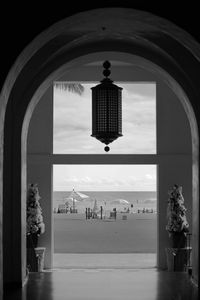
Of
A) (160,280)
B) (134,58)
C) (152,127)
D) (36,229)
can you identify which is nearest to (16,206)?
(160,280)

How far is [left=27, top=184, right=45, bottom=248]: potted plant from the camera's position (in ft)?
48.0

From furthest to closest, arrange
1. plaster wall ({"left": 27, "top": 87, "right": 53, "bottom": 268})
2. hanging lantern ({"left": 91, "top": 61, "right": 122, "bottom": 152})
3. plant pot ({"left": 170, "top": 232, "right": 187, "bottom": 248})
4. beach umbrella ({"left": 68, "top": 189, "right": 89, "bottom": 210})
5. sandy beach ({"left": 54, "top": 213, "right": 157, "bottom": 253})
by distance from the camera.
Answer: beach umbrella ({"left": 68, "top": 189, "right": 89, "bottom": 210}) → sandy beach ({"left": 54, "top": 213, "right": 157, "bottom": 253}) → plaster wall ({"left": 27, "top": 87, "right": 53, "bottom": 268}) → plant pot ({"left": 170, "top": 232, "right": 187, "bottom": 248}) → hanging lantern ({"left": 91, "top": 61, "right": 122, "bottom": 152})

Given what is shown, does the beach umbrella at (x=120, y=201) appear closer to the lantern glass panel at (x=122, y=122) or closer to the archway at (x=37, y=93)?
the lantern glass panel at (x=122, y=122)

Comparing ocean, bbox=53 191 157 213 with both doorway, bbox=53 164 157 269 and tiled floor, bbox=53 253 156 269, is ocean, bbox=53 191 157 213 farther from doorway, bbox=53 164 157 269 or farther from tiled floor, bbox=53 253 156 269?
tiled floor, bbox=53 253 156 269

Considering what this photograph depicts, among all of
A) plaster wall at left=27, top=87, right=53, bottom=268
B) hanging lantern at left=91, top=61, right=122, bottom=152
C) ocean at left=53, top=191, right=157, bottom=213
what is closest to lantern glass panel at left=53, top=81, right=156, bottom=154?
plaster wall at left=27, top=87, right=53, bottom=268

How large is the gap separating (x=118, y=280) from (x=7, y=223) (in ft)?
6.27

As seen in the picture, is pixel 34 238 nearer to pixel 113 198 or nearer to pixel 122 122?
→ pixel 122 122

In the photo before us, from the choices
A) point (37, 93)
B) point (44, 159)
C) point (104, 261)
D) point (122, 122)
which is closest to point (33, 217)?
point (44, 159)

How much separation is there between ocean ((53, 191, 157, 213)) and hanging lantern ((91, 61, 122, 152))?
53.2m

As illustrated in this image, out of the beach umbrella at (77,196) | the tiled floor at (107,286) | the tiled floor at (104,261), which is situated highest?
A: the tiled floor at (107,286)

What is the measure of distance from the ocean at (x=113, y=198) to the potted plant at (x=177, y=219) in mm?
46001

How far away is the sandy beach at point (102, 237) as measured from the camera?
2274 centimetres

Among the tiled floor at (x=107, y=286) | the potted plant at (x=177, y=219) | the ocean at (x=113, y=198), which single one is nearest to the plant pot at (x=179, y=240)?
the potted plant at (x=177, y=219)

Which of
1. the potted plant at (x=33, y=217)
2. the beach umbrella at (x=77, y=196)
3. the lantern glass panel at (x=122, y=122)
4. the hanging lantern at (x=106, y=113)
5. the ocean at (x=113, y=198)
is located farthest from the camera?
the ocean at (x=113, y=198)
